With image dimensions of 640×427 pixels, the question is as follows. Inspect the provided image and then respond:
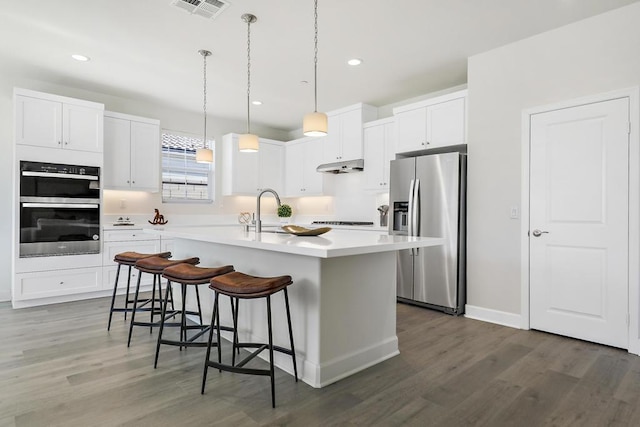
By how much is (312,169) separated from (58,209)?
3.59 m

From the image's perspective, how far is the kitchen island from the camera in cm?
224

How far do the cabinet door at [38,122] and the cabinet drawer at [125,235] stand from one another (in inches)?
47.5

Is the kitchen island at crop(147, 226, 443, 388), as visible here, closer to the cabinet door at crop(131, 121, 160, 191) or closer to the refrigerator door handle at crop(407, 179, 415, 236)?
the refrigerator door handle at crop(407, 179, 415, 236)

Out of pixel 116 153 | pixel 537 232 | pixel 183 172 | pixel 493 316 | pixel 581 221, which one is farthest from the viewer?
pixel 183 172

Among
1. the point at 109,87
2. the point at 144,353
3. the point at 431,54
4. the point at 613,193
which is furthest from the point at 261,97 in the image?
the point at 613,193

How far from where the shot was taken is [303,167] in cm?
632

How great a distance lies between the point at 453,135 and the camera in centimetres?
402

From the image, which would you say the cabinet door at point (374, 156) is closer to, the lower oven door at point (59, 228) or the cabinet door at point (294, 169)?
the cabinet door at point (294, 169)

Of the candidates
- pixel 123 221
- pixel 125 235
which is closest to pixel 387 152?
pixel 125 235

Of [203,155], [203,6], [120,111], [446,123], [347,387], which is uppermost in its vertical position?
[203,6]

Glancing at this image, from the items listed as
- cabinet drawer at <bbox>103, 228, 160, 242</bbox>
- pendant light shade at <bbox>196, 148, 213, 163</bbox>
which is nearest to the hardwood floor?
cabinet drawer at <bbox>103, 228, 160, 242</bbox>

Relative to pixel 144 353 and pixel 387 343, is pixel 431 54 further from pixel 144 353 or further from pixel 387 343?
pixel 144 353

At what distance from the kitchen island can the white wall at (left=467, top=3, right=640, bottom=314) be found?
150 cm

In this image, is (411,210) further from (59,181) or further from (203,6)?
(59,181)
